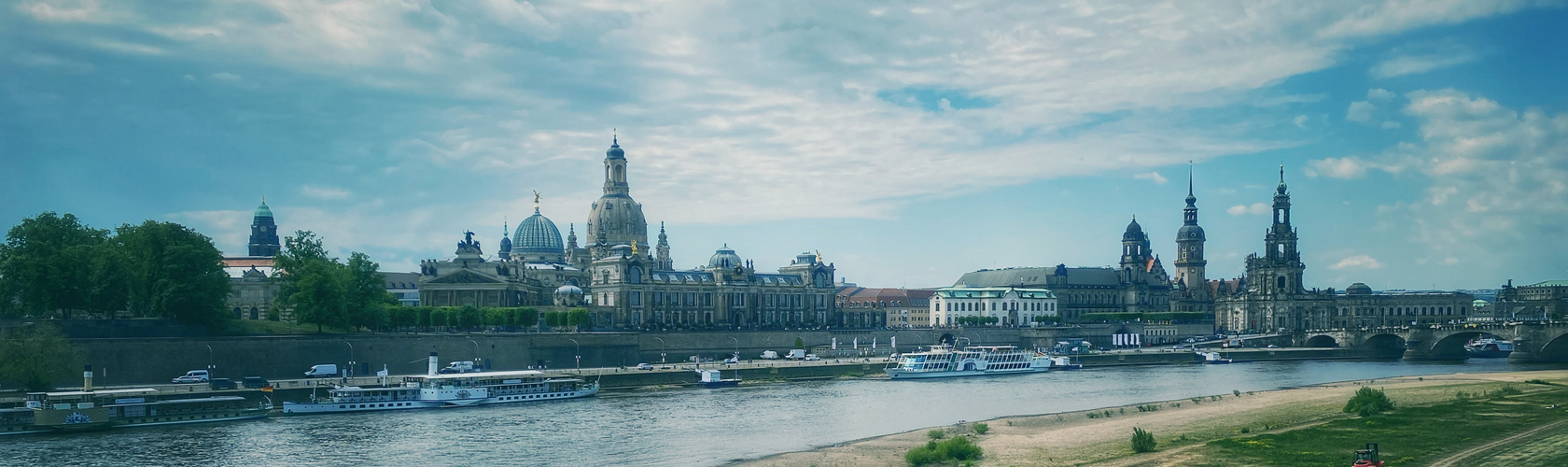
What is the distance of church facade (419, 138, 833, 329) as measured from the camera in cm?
13650

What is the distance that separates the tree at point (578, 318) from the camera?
4689 inches

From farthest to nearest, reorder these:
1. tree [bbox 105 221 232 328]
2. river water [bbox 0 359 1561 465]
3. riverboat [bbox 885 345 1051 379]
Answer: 1. riverboat [bbox 885 345 1051 379]
2. tree [bbox 105 221 232 328]
3. river water [bbox 0 359 1561 465]

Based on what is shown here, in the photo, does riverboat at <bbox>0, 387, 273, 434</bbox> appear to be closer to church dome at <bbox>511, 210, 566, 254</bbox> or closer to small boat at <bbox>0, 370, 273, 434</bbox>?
small boat at <bbox>0, 370, 273, 434</bbox>

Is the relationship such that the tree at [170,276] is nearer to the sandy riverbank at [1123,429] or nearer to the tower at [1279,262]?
the sandy riverbank at [1123,429]

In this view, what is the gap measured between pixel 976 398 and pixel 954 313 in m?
95.6

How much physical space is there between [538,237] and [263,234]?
Answer: 39196mm

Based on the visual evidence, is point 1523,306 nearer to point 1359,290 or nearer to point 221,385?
point 1359,290

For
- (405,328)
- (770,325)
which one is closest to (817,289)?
(770,325)

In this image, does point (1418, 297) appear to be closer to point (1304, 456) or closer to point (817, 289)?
point (817, 289)

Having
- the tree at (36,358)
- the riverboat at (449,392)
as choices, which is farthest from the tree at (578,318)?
the tree at (36,358)

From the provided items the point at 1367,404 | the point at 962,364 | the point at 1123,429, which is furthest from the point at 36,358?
the point at 962,364

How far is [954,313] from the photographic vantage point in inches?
7003

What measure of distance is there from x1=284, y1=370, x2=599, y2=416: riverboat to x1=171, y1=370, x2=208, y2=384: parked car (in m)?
11.9

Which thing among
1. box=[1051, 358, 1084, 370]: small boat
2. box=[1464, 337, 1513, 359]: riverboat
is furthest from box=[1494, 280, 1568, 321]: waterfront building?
box=[1051, 358, 1084, 370]: small boat
